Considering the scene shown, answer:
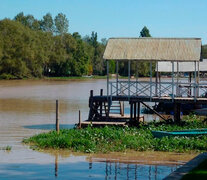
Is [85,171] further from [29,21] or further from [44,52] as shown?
[29,21]

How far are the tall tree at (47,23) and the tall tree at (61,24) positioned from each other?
1676mm

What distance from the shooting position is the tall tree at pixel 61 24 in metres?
136

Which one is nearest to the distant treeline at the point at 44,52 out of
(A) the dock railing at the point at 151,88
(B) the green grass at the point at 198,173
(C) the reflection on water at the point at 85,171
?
(A) the dock railing at the point at 151,88

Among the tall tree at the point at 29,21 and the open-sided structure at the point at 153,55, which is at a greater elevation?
the tall tree at the point at 29,21

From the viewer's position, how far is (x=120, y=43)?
30.5 meters

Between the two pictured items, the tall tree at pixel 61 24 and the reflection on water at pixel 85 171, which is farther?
the tall tree at pixel 61 24

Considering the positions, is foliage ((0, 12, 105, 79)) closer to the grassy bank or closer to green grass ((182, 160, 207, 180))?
the grassy bank

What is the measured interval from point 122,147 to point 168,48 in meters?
8.53

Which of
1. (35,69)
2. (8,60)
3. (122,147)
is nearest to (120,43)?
(122,147)

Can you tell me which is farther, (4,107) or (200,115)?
(4,107)

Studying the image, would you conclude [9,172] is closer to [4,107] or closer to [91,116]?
[91,116]

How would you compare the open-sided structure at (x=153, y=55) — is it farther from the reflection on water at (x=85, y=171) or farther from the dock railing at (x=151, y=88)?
the reflection on water at (x=85, y=171)

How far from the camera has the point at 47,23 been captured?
139 m

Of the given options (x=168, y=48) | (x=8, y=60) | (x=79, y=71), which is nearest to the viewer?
(x=168, y=48)
